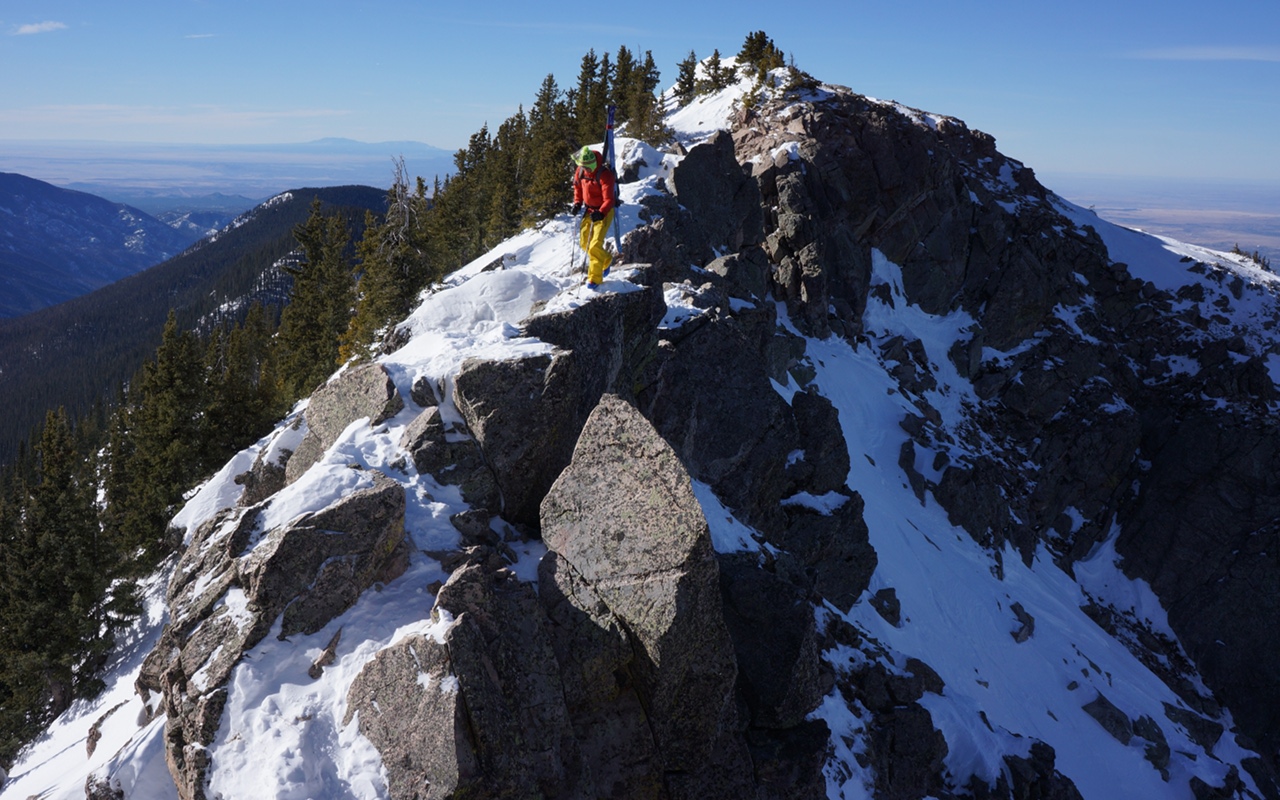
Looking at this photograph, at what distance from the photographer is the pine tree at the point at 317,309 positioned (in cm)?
3994

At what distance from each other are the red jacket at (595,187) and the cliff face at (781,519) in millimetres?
2174

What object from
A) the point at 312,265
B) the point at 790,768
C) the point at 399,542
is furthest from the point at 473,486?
the point at 312,265

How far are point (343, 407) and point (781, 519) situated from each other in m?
17.9

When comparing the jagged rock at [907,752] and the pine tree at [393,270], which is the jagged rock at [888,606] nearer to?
the jagged rock at [907,752]

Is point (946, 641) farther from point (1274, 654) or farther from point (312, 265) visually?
point (312, 265)

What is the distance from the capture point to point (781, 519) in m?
26.6

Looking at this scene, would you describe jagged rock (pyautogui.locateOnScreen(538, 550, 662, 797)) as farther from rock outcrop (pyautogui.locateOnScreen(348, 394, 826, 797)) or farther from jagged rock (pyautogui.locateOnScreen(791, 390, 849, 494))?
jagged rock (pyautogui.locateOnScreen(791, 390, 849, 494))

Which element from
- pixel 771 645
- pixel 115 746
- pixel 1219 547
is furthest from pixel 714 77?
pixel 115 746

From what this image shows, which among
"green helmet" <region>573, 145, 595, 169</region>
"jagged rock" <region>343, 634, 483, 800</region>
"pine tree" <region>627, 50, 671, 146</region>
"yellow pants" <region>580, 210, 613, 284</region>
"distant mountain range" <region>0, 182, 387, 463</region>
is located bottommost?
"distant mountain range" <region>0, 182, 387, 463</region>

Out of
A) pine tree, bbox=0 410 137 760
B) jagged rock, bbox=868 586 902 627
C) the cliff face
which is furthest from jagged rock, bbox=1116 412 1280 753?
pine tree, bbox=0 410 137 760

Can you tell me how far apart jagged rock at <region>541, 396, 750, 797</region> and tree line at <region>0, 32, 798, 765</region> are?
16053mm

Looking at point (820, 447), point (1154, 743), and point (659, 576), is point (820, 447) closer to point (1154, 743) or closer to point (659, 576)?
point (659, 576)

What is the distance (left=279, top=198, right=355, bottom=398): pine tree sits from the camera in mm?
39938

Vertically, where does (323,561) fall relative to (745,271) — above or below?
below
